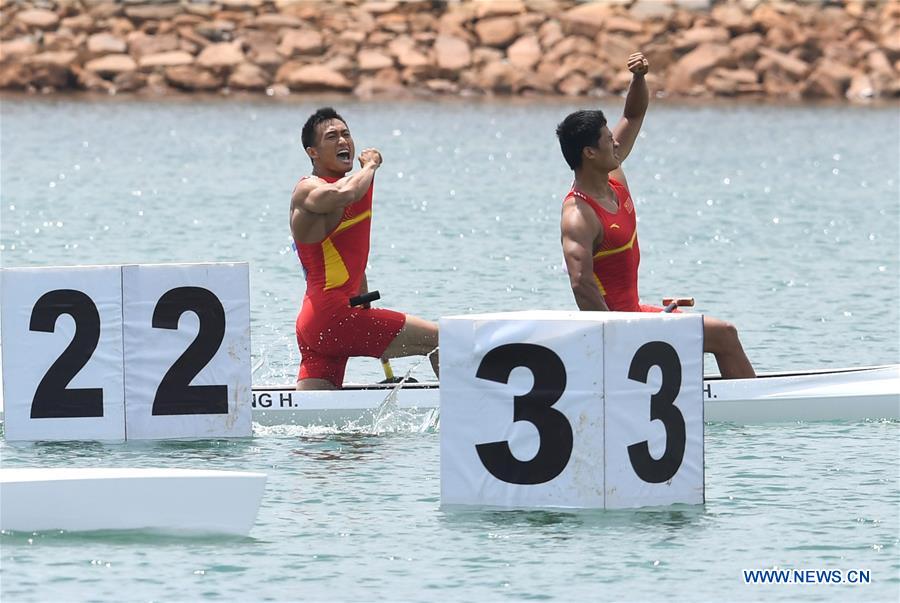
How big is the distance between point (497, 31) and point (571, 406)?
42475 mm

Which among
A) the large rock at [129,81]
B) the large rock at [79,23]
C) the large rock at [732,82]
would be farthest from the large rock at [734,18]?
the large rock at [79,23]

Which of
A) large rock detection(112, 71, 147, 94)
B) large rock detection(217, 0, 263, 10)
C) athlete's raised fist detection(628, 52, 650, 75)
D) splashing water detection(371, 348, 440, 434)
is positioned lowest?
splashing water detection(371, 348, 440, 434)

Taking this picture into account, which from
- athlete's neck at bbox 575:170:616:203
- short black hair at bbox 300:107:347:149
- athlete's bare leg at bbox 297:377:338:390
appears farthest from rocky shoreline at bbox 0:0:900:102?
athlete's neck at bbox 575:170:616:203

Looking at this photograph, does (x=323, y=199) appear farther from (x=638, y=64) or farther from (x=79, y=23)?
(x=79, y=23)

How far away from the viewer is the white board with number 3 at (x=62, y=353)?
11.1m

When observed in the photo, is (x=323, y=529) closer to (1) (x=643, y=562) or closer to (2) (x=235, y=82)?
(1) (x=643, y=562)

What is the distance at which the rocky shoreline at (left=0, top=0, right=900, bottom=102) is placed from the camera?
50062 mm

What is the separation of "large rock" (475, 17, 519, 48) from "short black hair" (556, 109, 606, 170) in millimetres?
39971

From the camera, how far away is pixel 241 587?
874cm

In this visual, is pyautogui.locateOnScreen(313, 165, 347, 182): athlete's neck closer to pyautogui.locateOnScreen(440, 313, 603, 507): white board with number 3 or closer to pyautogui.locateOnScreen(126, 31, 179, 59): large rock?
pyautogui.locateOnScreen(440, 313, 603, 507): white board with number 3

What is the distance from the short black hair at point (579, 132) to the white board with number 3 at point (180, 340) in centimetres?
188

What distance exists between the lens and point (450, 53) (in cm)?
5044

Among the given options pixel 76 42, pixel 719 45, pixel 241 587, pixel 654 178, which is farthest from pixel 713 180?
pixel 241 587

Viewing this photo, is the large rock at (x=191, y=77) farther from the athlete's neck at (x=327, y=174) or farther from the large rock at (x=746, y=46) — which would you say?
the athlete's neck at (x=327, y=174)
